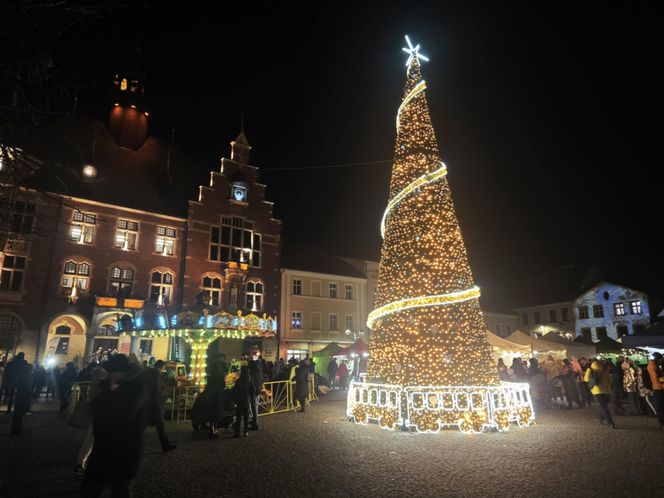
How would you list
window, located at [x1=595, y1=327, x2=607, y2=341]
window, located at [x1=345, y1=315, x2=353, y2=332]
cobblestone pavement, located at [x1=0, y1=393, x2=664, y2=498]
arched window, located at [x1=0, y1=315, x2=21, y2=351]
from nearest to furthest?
cobblestone pavement, located at [x1=0, y1=393, x2=664, y2=498] < arched window, located at [x1=0, y1=315, x2=21, y2=351] < window, located at [x1=345, y1=315, x2=353, y2=332] < window, located at [x1=595, y1=327, x2=607, y2=341]

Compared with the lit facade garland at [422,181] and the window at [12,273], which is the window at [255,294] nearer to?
the window at [12,273]

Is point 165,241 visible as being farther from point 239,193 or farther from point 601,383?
point 601,383

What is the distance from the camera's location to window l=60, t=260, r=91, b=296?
77.8ft

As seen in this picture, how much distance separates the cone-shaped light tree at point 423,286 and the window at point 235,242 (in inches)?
773

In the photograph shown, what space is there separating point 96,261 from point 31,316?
4308 mm

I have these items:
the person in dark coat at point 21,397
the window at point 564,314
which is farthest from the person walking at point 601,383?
the window at point 564,314

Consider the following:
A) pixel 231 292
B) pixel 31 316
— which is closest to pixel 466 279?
pixel 231 292

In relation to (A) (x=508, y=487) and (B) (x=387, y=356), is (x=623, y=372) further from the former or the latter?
(A) (x=508, y=487)

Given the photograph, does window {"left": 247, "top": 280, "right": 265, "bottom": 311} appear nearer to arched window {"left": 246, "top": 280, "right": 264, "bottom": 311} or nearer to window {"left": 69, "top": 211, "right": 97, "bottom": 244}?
arched window {"left": 246, "top": 280, "right": 264, "bottom": 311}

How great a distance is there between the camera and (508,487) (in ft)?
18.5

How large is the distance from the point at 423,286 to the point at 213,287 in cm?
2081

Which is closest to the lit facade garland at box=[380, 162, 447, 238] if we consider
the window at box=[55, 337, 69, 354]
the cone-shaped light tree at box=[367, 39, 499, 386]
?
the cone-shaped light tree at box=[367, 39, 499, 386]

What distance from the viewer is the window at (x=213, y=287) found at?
28.1 m

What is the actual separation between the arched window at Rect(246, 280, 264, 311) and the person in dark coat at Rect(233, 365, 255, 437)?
2002 cm
